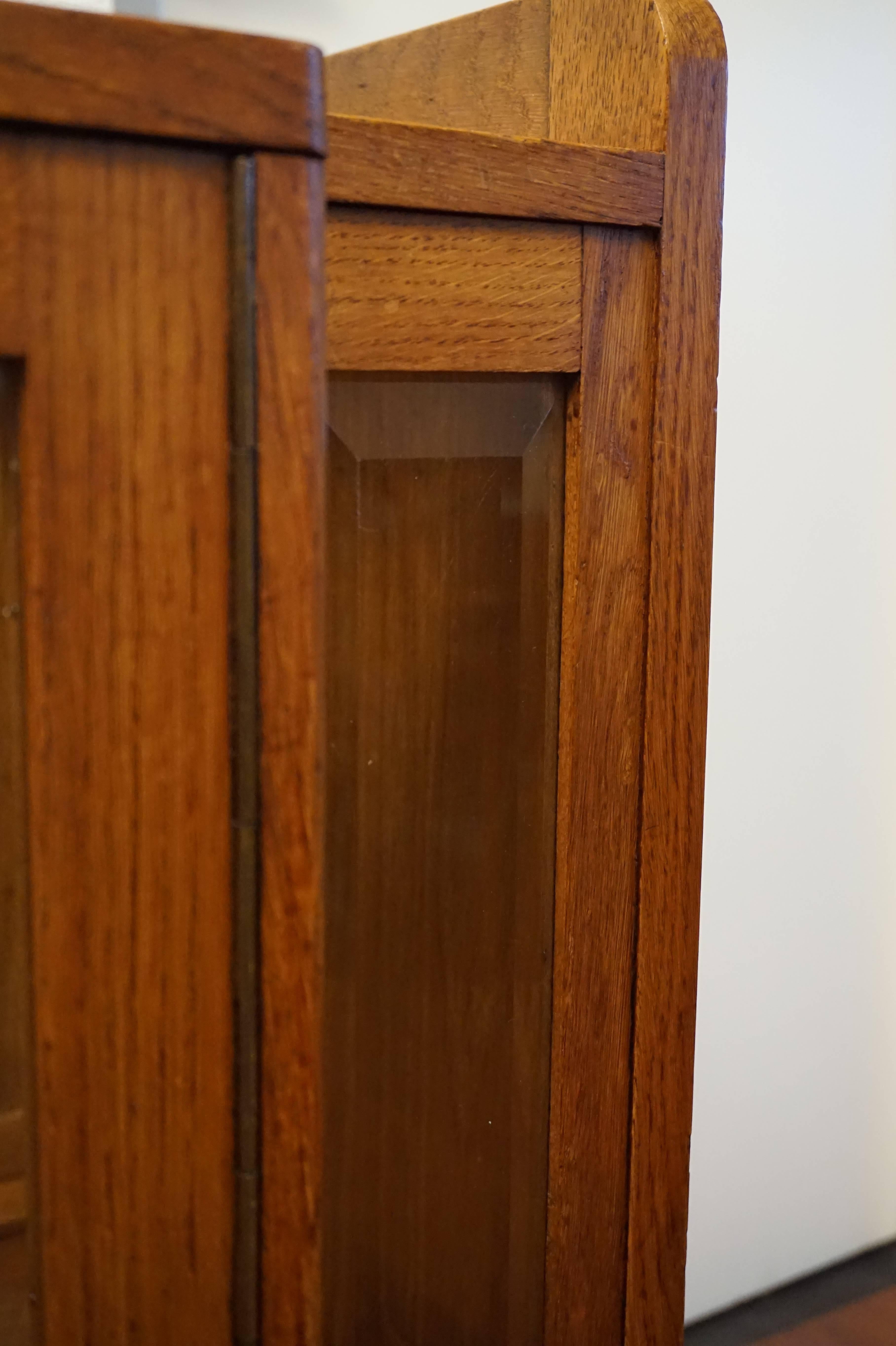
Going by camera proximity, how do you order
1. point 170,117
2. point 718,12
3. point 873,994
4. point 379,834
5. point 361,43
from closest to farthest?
point 170,117
point 379,834
point 361,43
point 718,12
point 873,994

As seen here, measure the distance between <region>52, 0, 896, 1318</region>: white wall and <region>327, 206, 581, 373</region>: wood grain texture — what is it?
0.74 metres

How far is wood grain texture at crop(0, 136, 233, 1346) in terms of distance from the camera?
0.41 meters

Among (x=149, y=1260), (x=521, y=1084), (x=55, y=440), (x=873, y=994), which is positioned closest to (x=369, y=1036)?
(x=521, y=1084)

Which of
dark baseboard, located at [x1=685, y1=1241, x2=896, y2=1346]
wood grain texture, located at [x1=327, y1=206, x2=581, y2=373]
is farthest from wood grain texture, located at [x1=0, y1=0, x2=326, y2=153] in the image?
dark baseboard, located at [x1=685, y1=1241, x2=896, y2=1346]

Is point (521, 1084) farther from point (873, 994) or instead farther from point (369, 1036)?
point (873, 994)

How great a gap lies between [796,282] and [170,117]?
1145mm

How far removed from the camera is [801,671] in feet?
4.96

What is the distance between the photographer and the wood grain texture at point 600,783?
2.39 feet

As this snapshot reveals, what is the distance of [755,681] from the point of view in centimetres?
148

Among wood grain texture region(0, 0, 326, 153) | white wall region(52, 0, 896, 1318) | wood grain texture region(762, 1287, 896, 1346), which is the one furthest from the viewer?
wood grain texture region(762, 1287, 896, 1346)

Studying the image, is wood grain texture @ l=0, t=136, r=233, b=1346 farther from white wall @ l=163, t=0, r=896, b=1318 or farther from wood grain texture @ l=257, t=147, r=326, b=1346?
white wall @ l=163, t=0, r=896, b=1318

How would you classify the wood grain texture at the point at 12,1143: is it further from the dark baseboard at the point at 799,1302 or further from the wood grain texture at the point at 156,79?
the dark baseboard at the point at 799,1302

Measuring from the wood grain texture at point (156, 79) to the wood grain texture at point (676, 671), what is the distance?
359 millimetres

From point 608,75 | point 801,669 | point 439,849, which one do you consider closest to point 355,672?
point 439,849
